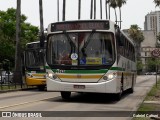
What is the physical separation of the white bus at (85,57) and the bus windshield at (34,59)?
10508 mm

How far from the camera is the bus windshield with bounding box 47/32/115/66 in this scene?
17672 mm

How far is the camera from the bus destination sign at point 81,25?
17.9m

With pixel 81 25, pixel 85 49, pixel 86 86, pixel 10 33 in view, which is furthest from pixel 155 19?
pixel 86 86

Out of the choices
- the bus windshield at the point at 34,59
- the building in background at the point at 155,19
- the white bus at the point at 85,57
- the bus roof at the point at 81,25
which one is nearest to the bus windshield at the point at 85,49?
the white bus at the point at 85,57

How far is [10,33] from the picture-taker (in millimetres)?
60469

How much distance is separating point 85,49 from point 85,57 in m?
0.34

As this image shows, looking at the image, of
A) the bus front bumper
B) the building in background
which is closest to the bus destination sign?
the bus front bumper

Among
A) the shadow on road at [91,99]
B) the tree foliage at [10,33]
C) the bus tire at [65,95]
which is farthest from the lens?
the tree foliage at [10,33]

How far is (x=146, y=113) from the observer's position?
13820mm

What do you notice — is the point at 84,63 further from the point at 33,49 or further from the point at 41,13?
the point at 41,13

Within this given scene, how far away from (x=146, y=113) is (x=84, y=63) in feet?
15.4

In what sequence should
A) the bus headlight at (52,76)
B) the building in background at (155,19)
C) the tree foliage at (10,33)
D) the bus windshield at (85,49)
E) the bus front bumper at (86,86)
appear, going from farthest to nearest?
the building in background at (155,19)
the tree foliage at (10,33)
the bus headlight at (52,76)
the bus windshield at (85,49)
the bus front bumper at (86,86)

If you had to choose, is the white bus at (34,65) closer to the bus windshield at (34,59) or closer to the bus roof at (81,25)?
the bus windshield at (34,59)

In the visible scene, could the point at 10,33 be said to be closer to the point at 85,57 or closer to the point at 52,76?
the point at 52,76
